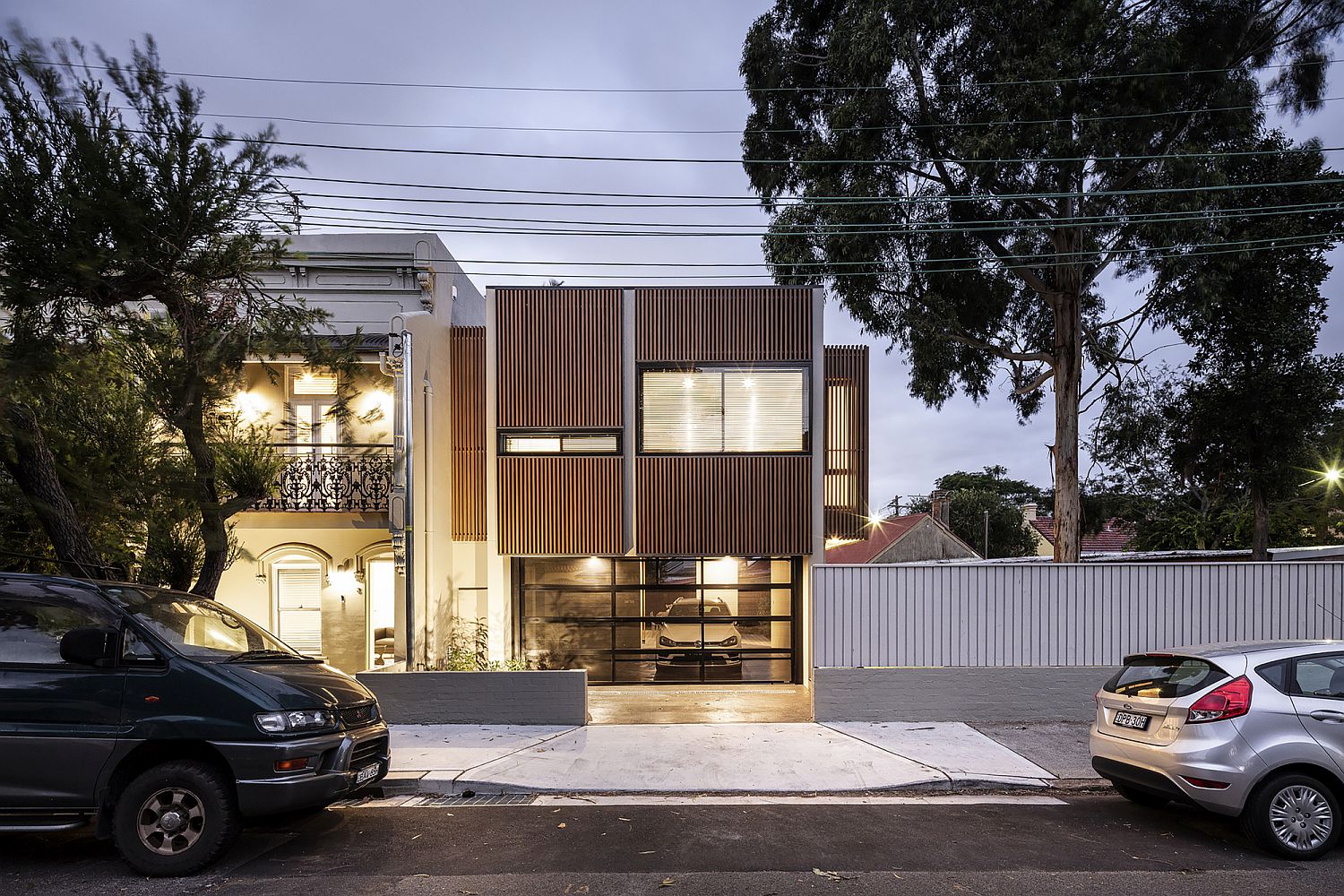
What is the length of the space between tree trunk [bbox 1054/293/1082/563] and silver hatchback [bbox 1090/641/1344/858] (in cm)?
880

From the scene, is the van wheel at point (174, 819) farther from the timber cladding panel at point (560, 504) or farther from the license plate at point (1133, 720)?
the timber cladding panel at point (560, 504)

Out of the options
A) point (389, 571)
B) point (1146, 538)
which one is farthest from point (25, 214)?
point (1146, 538)

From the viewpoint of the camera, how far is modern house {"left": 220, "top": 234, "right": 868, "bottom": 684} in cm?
1195

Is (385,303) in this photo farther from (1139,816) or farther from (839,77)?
(1139,816)

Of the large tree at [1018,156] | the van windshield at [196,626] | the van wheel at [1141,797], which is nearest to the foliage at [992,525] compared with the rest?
the large tree at [1018,156]

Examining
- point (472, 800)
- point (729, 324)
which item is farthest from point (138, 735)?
point (729, 324)

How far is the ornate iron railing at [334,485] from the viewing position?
1143 centimetres

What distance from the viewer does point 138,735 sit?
5.07 m

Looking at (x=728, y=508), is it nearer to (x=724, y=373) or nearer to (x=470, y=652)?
(x=724, y=373)

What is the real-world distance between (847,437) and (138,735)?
10.2 m

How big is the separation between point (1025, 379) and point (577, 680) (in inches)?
455

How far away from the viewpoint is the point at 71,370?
294 inches

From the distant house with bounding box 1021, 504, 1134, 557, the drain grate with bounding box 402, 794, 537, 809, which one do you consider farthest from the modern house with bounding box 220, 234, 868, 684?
the distant house with bounding box 1021, 504, 1134, 557

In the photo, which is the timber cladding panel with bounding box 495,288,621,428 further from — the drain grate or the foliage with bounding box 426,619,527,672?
the drain grate
